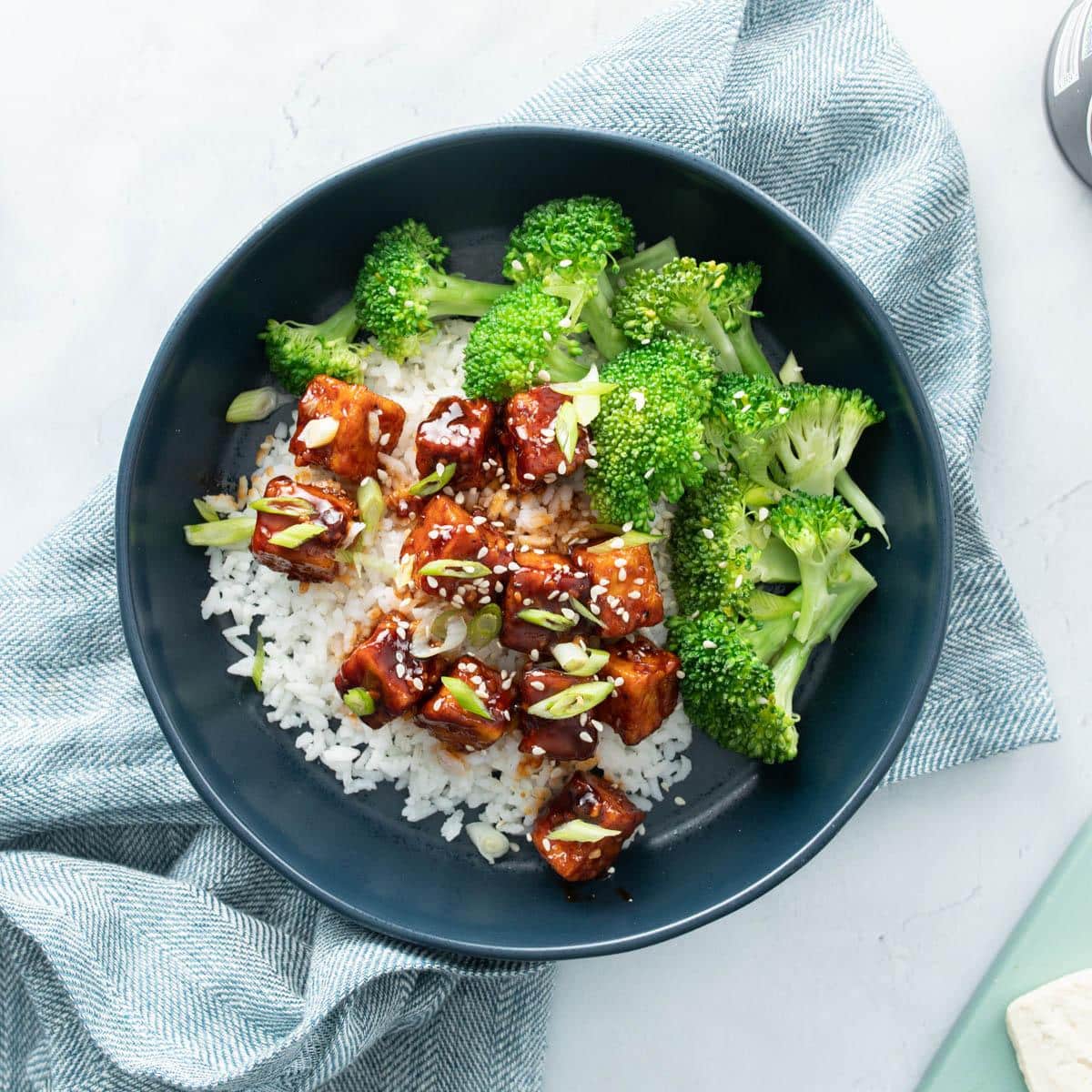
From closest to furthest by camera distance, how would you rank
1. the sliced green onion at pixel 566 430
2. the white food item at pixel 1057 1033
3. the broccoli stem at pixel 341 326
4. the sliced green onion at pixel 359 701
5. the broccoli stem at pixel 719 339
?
the sliced green onion at pixel 566 430 < the sliced green onion at pixel 359 701 < the broccoli stem at pixel 719 339 < the broccoli stem at pixel 341 326 < the white food item at pixel 1057 1033

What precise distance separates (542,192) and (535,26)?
572 millimetres

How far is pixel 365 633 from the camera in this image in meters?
2.62

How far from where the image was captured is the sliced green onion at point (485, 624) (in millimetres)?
2506

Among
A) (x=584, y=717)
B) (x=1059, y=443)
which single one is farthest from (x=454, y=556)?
(x=1059, y=443)

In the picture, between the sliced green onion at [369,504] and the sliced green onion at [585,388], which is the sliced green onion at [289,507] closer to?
the sliced green onion at [369,504]

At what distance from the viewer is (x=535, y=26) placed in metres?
2.86

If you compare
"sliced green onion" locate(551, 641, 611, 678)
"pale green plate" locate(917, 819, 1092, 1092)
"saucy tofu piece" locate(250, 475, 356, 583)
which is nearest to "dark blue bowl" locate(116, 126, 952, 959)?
"saucy tofu piece" locate(250, 475, 356, 583)

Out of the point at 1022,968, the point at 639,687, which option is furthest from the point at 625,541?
the point at 1022,968

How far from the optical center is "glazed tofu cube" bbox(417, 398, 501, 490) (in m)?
2.40

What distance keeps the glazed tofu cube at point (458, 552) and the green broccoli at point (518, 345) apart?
31cm

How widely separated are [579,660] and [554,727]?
18 cm

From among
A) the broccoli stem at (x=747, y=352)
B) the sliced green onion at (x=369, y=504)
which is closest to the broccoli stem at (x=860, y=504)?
the broccoli stem at (x=747, y=352)

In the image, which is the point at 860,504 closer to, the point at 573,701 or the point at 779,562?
the point at 779,562

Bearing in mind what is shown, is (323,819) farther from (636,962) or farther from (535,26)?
(535,26)
